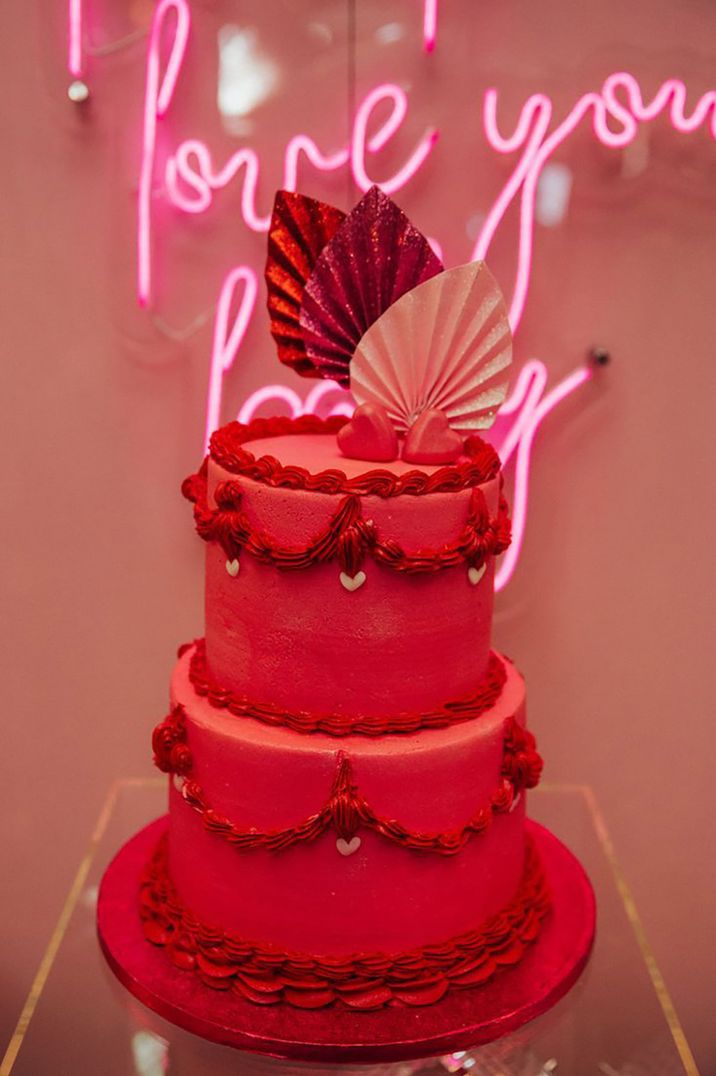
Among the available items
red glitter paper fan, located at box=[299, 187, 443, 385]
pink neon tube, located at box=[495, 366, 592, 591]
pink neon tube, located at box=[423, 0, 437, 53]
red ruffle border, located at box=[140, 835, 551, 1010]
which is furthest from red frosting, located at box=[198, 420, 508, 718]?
pink neon tube, located at box=[423, 0, 437, 53]

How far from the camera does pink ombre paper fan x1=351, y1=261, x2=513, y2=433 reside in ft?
6.76

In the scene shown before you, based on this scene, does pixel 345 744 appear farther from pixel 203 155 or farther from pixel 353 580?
pixel 203 155

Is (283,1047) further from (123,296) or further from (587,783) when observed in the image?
(123,296)

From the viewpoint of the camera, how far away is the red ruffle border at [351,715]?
6.29 ft

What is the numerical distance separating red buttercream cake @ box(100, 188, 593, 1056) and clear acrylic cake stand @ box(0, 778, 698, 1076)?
0.15 feet

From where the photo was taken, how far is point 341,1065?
182 centimetres

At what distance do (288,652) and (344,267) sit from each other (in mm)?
786

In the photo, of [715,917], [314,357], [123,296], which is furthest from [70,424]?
[715,917]

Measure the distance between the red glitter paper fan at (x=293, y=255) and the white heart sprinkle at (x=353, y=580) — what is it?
1.78 feet

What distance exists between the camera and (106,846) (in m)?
2.60

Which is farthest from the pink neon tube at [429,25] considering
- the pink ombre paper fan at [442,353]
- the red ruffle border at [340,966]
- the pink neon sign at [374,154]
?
the red ruffle border at [340,966]

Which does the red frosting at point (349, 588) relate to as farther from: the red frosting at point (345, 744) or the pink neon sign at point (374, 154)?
the pink neon sign at point (374, 154)

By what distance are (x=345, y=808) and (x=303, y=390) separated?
1392mm

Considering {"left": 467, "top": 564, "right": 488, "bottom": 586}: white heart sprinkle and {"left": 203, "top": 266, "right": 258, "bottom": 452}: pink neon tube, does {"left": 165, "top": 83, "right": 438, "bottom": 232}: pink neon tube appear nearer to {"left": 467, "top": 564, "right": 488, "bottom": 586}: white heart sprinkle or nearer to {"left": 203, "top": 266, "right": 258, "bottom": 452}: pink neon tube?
{"left": 203, "top": 266, "right": 258, "bottom": 452}: pink neon tube
